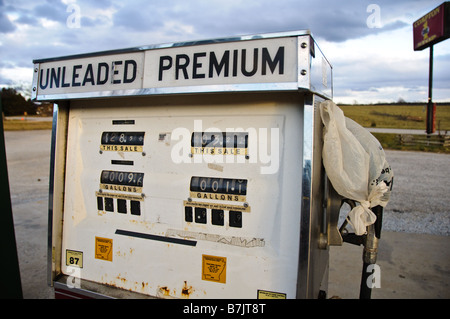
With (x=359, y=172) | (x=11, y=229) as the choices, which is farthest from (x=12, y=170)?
(x=359, y=172)

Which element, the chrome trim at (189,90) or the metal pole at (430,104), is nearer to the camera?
the chrome trim at (189,90)

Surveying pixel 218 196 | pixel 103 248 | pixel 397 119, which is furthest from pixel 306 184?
pixel 397 119

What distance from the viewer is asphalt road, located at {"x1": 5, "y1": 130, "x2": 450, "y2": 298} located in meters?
3.48

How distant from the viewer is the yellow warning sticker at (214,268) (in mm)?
1692

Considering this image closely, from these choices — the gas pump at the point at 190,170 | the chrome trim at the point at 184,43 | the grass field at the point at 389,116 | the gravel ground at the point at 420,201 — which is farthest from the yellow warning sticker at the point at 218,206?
the grass field at the point at 389,116

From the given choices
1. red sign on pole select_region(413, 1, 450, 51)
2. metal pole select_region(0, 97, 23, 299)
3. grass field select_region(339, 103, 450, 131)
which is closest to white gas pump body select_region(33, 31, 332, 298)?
metal pole select_region(0, 97, 23, 299)

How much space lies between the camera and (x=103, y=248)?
78.2 inches

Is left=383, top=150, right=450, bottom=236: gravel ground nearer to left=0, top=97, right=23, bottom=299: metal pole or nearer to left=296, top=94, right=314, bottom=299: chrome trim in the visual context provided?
left=296, top=94, right=314, bottom=299: chrome trim

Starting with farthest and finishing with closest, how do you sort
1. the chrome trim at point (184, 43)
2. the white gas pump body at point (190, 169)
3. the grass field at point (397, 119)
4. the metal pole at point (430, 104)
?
1. the grass field at point (397, 119)
2. the metal pole at point (430, 104)
3. the white gas pump body at point (190, 169)
4. the chrome trim at point (184, 43)

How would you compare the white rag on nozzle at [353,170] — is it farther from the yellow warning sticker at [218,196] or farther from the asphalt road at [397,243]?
the asphalt road at [397,243]

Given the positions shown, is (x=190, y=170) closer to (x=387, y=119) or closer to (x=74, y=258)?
(x=74, y=258)

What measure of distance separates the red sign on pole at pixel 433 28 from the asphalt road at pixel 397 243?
2760mm

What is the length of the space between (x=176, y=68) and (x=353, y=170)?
922mm

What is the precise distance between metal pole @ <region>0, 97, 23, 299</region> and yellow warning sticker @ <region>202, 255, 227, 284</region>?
1.38 m
